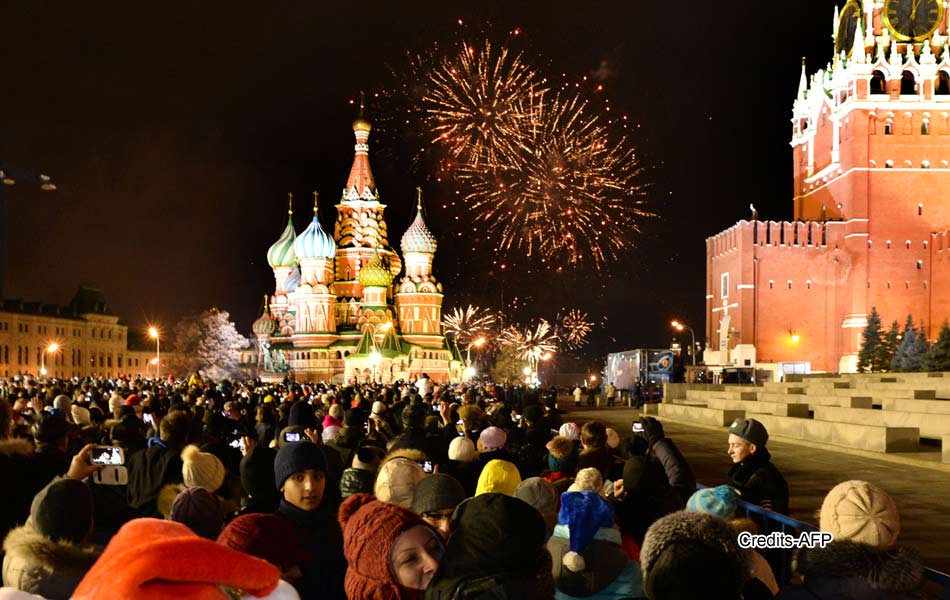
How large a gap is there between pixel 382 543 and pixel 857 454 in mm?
16058

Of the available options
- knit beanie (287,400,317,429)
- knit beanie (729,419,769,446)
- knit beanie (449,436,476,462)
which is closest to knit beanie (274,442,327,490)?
knit beanie (449,436,476,462)

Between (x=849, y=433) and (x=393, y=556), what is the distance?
16.8m

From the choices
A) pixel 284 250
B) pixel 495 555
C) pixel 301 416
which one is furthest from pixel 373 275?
pixel 495 555

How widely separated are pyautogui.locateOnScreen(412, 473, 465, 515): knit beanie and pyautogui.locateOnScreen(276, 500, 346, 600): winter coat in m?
0.47

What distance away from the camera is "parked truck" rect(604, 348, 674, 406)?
45312 millimetres

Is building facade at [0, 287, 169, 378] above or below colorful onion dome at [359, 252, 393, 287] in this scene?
below

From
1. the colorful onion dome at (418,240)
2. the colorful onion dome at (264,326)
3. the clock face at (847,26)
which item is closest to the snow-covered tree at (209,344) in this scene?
the colorful onion dome at (264,326)

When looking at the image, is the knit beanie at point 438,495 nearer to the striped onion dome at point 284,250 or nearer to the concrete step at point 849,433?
the concrete step at point 849,433

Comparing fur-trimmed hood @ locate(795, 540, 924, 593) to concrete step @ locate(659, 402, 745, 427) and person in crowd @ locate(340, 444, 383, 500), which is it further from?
concrete step @ locate(659, 402, 745, 427)

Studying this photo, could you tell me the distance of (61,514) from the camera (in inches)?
152

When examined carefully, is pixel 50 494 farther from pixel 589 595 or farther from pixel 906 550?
pixel 906 550

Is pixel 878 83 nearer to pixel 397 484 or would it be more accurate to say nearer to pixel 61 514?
pixel 397 484

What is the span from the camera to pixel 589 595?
13.9 ft

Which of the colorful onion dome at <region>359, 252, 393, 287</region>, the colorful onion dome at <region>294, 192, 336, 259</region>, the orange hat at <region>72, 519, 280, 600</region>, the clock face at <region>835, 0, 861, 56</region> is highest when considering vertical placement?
the clock face at <region>835, 0, 861, 56</region>
